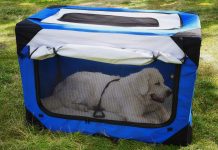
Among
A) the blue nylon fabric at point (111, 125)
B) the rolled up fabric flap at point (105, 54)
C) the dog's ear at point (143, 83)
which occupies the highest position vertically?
the rolled up fabric flap at point (105, 54)

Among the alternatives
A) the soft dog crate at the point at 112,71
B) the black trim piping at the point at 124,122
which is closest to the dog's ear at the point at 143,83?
the soft dog crate at the point at 112,71

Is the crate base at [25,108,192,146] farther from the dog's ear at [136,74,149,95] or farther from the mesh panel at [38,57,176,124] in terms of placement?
the dog's ear at [136,74,149,95]

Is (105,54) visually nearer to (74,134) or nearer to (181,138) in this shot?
(74,134)

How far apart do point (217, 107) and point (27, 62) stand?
1.73m

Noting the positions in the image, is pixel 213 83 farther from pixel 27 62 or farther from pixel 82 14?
pixel 27 62

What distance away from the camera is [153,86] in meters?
2.79

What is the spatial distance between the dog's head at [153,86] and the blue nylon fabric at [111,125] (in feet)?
0.44

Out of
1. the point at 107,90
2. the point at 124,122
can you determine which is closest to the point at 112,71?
the point at 107,90

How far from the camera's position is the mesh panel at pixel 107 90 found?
9.00ft

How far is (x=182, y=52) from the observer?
250cm

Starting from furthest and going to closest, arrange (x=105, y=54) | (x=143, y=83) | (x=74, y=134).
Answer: (x=74, y=134)
(x=143, y=83)
(x=105, y=54)

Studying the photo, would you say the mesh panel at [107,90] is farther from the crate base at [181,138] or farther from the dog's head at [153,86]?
the crate base at [181,138]

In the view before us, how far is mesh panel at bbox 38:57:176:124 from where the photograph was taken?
274cm

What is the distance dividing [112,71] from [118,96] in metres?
0.19
